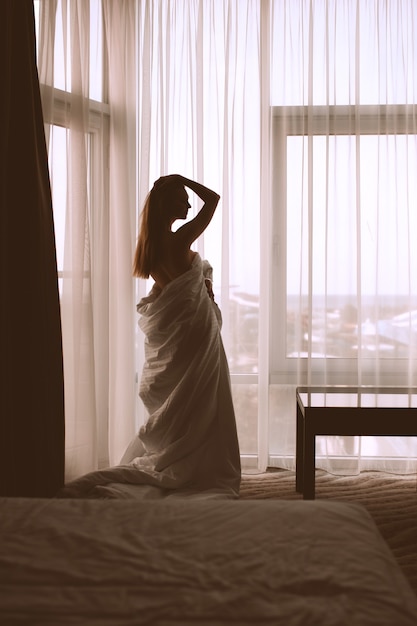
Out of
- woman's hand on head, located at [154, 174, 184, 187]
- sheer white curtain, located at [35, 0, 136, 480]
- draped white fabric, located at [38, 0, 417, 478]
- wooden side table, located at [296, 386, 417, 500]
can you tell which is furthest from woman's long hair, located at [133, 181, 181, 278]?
wooden side table, located at [296, 386, 417, 500]

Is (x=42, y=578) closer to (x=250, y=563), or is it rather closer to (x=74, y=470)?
(x=250, y=563)

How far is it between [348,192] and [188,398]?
1538 millimetres

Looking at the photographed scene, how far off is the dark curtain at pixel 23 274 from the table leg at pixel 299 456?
1.23 metres

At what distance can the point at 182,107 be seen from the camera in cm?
→ 337

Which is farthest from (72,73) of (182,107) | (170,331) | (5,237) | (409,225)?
(409,225)

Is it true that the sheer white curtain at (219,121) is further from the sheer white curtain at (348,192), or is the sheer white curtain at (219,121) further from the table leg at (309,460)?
the table leg at (309,460)

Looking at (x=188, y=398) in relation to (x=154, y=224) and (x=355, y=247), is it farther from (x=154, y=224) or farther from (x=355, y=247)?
(x=355, y=247)

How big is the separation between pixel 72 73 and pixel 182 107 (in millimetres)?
632

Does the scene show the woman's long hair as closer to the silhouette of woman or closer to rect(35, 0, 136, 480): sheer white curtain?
the silhouette of woman

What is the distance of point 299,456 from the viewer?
3.10 m

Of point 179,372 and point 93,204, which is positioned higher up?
point 93,204

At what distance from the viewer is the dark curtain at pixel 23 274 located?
2.46 meters

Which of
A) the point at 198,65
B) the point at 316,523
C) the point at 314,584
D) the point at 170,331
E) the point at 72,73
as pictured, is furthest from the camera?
the point at 198,65

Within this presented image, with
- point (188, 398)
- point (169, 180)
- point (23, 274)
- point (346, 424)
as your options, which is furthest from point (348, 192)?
point (23, 274)
